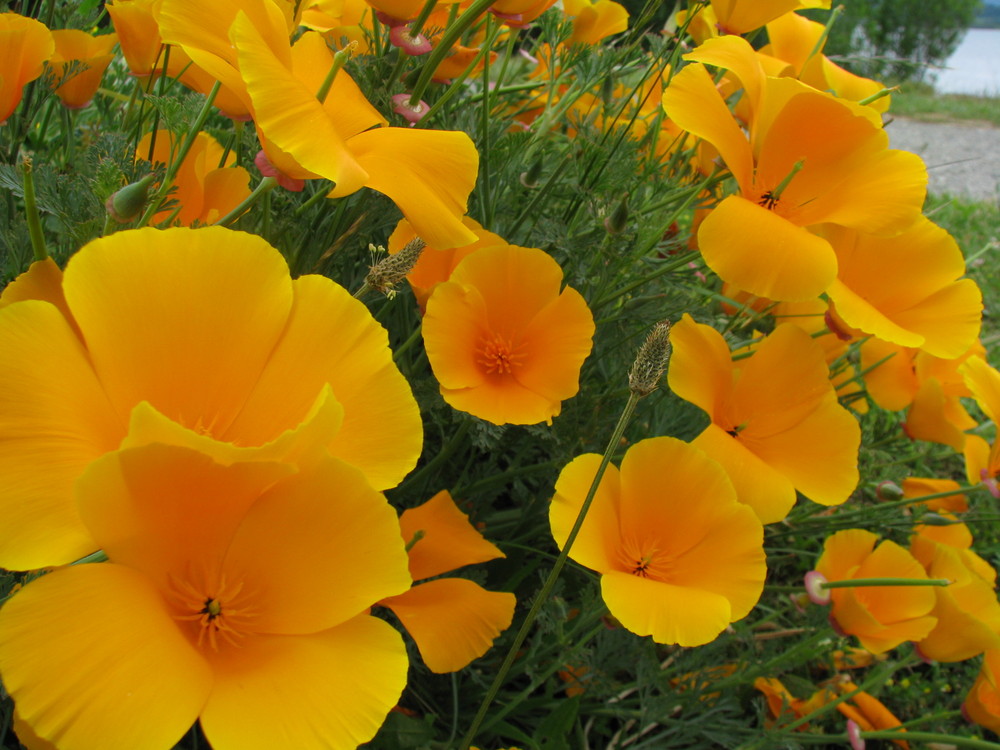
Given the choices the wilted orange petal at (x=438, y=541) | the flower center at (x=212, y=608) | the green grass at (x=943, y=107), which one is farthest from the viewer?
the green grass at (x=943, y=107)

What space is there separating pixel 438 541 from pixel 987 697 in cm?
116

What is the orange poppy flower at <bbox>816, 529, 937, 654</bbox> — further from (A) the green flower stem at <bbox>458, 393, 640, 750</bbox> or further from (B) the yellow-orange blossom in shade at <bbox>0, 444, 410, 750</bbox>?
(B) the yellow-orange blossom in shade at <bbox>0, 444, 410, 750</bbox>

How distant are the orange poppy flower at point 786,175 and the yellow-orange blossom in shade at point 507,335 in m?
0.23

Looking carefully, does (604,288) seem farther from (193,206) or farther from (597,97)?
(193,206)

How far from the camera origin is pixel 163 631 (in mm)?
582

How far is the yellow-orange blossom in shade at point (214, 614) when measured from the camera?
531 mm

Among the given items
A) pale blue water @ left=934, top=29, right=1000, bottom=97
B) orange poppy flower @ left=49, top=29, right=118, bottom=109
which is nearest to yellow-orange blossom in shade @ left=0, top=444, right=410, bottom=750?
orange poppy flower @ left=49, top=29, right=118, bottom=109

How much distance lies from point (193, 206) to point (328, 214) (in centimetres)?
26

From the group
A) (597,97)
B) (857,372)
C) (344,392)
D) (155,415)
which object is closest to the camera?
(155,415)

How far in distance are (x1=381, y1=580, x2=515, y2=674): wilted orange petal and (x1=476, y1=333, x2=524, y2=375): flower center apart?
0.32m

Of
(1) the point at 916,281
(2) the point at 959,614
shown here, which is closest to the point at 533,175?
(1) the point at 916,281

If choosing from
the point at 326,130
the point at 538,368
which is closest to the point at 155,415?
the point at 326,130

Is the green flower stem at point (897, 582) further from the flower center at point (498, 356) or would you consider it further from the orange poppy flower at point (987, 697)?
the flower center at point (498, 356)

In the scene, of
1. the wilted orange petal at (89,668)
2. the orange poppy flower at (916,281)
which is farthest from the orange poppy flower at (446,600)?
the orange poppy flower at (916,281)
